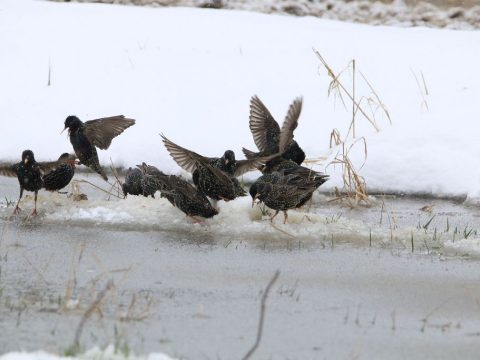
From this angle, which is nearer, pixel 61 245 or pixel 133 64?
pixel 61 245

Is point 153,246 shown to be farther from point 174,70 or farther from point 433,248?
point 174,70

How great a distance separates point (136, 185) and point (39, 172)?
82 centimetres

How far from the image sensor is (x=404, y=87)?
1241 centimetres

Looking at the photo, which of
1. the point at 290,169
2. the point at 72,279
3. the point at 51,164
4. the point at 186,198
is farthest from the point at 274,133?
the point at 72,279

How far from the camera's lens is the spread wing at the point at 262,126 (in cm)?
1007

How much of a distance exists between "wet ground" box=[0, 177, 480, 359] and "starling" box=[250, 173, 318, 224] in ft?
0.57

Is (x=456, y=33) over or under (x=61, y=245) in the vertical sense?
over

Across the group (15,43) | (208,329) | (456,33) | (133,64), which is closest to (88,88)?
(133,64)

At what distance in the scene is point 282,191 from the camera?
824 cm

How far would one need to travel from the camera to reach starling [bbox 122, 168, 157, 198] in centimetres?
906

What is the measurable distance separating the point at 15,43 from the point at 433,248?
25.5 feet

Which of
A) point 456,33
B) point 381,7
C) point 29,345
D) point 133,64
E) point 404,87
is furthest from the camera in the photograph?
point 381,7

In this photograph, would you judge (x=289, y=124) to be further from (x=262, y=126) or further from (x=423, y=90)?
(x=423, y=90)

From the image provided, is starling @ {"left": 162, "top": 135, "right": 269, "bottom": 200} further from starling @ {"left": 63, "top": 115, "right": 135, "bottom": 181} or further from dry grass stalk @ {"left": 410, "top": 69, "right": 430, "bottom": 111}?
dry grass stalk @ {"left": 410, "top": 69, "right": 430, "bottom": 111}
